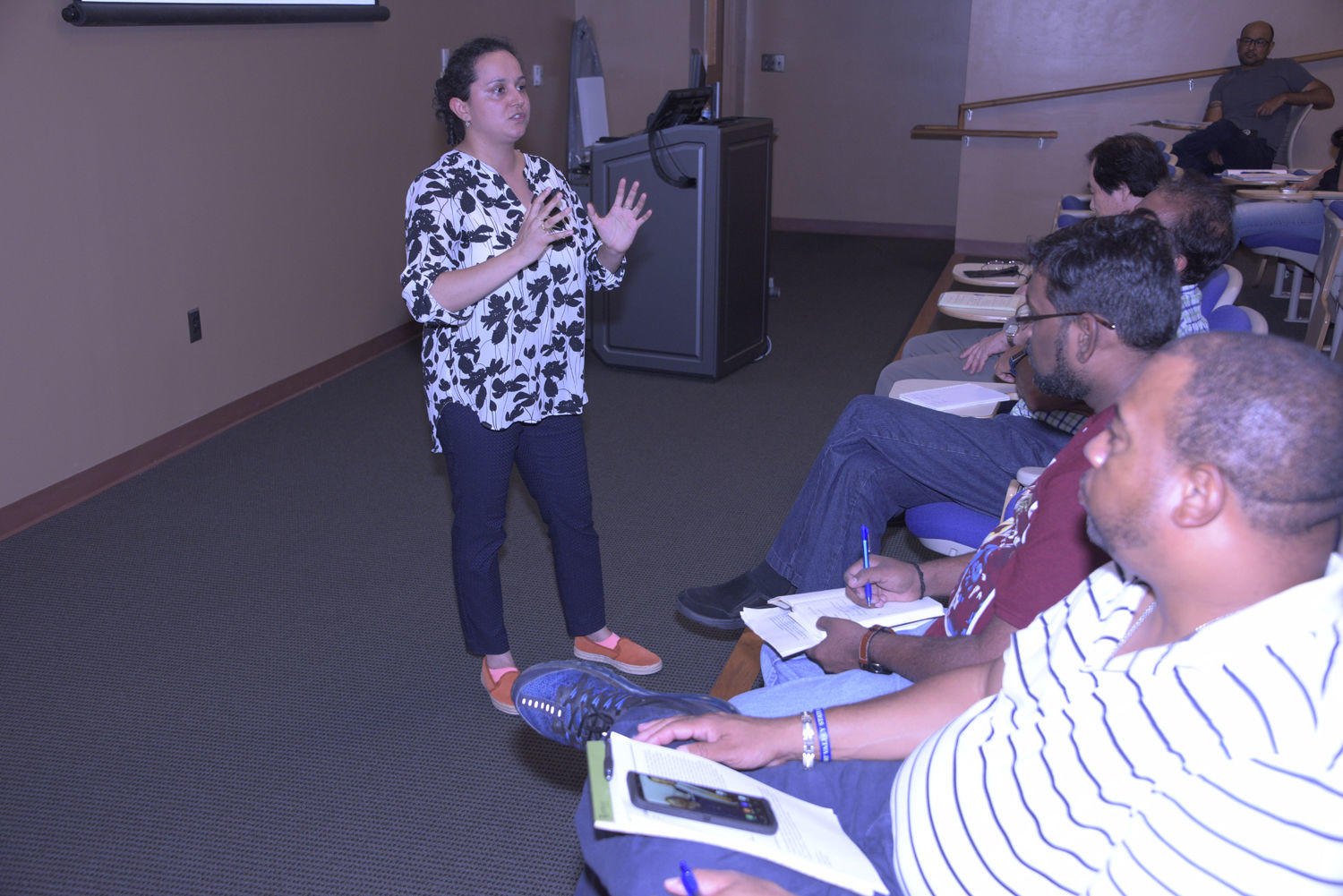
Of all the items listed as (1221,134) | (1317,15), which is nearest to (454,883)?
(1221,134)

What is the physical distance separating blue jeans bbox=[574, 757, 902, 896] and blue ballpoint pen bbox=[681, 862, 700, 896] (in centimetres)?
→ 6

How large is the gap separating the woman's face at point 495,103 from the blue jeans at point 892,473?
99 cm

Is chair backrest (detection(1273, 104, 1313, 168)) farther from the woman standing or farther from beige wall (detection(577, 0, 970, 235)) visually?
the woman standing

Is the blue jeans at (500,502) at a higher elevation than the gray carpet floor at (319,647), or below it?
higher

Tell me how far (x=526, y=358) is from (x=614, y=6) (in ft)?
15.8

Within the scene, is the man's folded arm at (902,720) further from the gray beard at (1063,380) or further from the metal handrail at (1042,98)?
the metal handrail at (1042,98)

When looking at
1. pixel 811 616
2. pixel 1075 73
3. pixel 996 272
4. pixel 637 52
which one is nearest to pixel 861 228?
pixel 1075 73

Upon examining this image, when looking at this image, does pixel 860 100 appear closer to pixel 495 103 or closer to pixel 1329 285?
pixel 1329 285

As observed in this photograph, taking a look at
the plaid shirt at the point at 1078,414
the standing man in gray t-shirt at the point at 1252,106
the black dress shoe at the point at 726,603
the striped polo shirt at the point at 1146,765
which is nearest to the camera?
the striped polo shirt at the point at 1146,765

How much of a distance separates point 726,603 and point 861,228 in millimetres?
6581

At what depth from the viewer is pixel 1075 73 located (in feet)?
22.7

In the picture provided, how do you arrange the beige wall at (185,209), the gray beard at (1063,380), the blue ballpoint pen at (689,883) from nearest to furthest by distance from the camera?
1. the blue ballpoint pen at (689,883)
2. the gray beard at (1063,380)
3. the beige wall at (185,209)

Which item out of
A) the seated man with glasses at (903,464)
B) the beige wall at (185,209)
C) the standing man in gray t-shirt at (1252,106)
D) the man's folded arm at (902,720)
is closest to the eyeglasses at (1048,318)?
the seated man with glasses at (903,464)

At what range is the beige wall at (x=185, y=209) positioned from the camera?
3.28m
